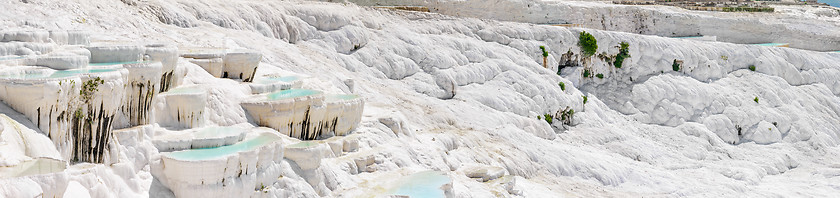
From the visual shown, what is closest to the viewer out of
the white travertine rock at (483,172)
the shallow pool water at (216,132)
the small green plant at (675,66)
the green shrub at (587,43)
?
the shallow pool water at (216,132)

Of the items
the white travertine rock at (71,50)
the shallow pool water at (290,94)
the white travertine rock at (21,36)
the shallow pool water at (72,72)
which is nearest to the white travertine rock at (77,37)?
the white travertine rock at (71,50)

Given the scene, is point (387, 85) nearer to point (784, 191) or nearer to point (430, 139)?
point (430, 139)

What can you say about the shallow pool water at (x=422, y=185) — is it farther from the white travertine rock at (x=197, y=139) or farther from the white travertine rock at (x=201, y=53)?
the white travertine rock at (x=201, y=53)

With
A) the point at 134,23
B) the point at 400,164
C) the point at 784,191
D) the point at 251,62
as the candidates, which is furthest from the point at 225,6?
the point at 784,191

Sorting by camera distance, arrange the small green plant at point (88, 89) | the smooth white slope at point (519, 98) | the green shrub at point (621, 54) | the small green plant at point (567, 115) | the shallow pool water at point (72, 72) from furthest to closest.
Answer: the green shrub at point (621, 54) → the small green plant at point (567, 115) → the smooth white slope at point (519, 98) → the shallow pool water at point (72, 72) → the small green plant at point (88, 89)

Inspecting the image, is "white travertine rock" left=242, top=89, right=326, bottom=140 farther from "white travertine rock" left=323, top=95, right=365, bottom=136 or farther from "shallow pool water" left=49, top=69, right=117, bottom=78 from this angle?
"shallow pool water" left=49, top=69, right=117, bottom=78

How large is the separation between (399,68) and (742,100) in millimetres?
16228

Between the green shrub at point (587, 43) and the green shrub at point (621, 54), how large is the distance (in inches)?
57.4

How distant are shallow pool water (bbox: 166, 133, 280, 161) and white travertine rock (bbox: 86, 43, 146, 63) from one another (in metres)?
2.41

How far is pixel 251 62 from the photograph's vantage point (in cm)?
1672

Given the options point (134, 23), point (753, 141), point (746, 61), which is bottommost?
point (753, 141)

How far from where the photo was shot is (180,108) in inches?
522

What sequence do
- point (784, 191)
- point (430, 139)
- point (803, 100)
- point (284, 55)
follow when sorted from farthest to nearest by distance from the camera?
point (803, 100), point (784, 191), point (284, 55), point (430, 139)

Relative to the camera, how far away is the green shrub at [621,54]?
33.8 m
